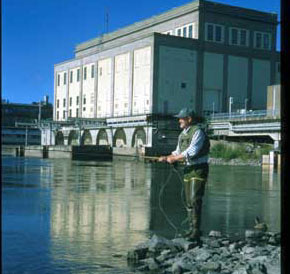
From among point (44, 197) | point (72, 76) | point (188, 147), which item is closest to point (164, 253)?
point (188, 147)

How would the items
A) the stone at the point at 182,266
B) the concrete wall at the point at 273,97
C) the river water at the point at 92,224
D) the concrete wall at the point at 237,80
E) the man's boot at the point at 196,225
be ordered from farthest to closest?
the concrete wall at the point at 237,80, the concrete wall at the point at 273,97, the man's boot at the point at 196,225, the river water at the point at 92,224, the stone at the point at 182,266

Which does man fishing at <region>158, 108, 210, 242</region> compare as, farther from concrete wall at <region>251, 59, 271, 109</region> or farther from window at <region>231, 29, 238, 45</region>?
concrete wall at <region>251, 59, 271, 109</region>

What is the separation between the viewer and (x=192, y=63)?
8856 cm

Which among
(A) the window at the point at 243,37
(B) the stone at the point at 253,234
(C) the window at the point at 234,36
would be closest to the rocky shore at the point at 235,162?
(C) the window at the point at 234,36

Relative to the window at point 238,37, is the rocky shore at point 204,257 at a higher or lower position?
lower

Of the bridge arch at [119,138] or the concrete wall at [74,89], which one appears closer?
the bridge arch at [119,138]

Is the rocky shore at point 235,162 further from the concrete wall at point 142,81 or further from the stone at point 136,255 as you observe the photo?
the stone at point 136,255

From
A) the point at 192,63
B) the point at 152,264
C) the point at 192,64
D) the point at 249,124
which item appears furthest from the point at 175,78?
the point at 152,264

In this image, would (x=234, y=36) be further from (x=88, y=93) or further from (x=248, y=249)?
(x=248, y=249)

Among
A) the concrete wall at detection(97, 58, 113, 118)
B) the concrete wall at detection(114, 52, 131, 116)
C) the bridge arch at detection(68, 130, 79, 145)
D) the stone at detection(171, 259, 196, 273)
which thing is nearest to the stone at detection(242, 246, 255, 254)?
the stone at detection(171, 259, 196, 273)

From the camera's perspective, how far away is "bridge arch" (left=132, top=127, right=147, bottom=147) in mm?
87463

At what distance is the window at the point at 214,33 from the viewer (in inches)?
3563

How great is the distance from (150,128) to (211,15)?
23.6m

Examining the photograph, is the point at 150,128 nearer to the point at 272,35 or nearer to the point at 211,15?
the point at 211,15
